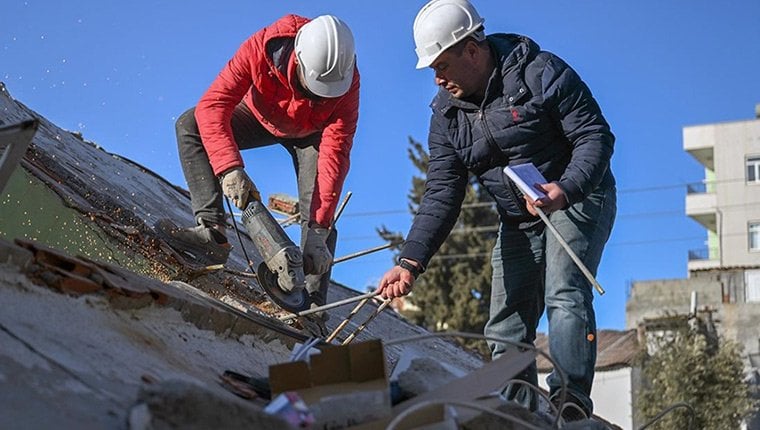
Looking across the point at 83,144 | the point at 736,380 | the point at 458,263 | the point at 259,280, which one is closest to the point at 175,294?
the point at 259,280

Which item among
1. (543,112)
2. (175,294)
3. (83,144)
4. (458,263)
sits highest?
(458,263)

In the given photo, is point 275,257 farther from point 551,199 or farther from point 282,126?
point 551,199

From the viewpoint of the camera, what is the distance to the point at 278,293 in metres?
6.24

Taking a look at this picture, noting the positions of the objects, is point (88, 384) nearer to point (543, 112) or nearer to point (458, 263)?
point (543, 112)

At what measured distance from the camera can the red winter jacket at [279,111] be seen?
20.4ft

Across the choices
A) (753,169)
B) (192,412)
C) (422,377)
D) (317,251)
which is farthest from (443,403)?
(753,169)

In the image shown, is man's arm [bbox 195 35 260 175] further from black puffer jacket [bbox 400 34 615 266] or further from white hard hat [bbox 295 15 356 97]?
black puffer jacket [bbox 400 34 615 266]

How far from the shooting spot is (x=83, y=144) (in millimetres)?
9344

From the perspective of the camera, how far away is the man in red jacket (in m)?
6.18

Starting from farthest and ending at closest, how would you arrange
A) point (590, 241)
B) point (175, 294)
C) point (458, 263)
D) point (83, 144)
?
1. point (458, 263)
2. point (83, 144)
3. point (590, 241)
4. point (175, 294)

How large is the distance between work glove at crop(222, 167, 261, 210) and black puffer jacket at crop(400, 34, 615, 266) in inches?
47.2

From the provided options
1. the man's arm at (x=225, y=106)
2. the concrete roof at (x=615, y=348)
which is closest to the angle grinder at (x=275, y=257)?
the man's arm at (x=225, y=106)

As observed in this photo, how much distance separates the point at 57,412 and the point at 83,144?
6.96 metres

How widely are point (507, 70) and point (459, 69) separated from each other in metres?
0.19
